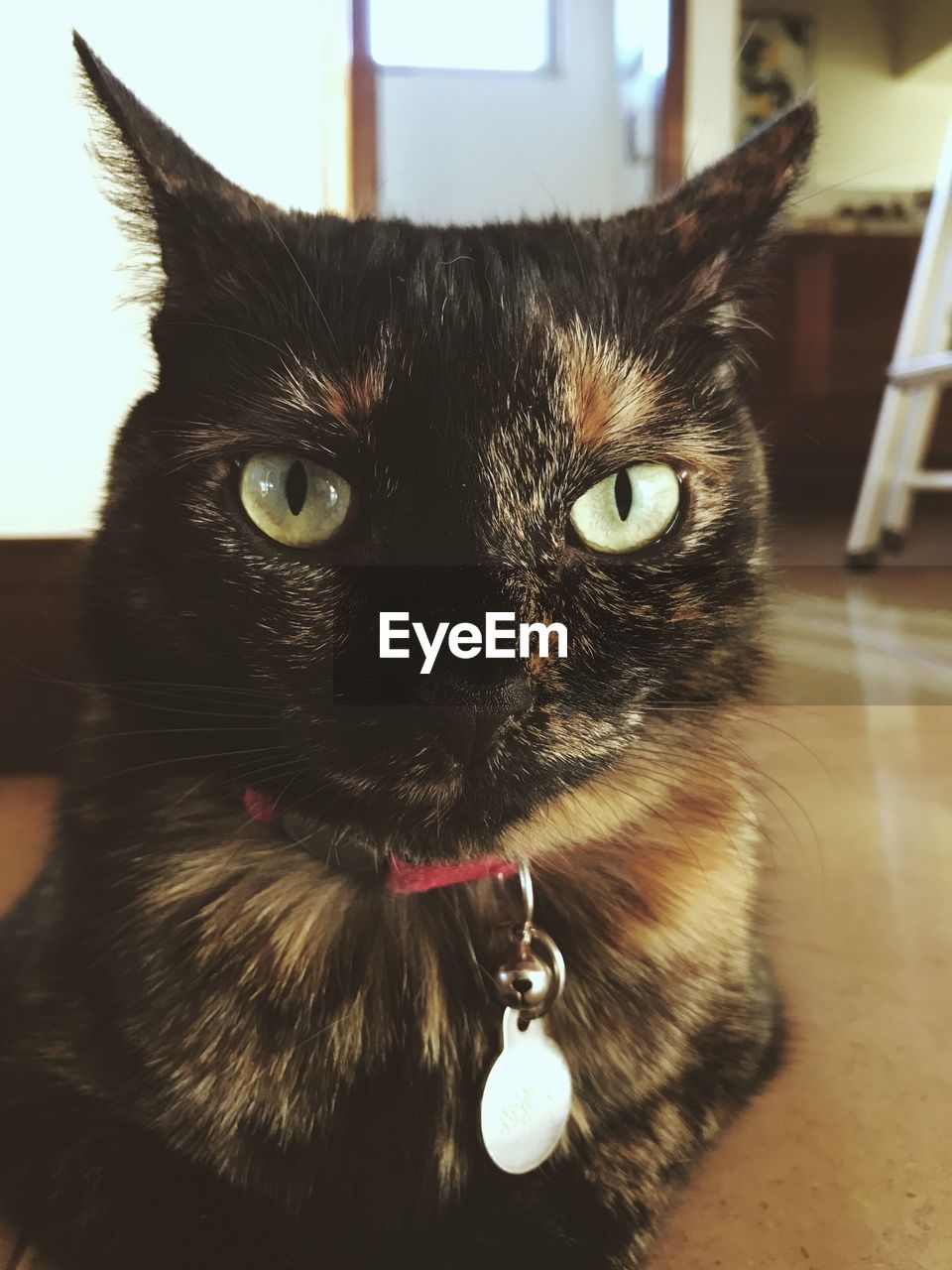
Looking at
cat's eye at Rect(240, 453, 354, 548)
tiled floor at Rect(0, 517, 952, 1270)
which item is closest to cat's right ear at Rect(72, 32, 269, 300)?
cat's eye at Rect(240, 453, 354, 548)

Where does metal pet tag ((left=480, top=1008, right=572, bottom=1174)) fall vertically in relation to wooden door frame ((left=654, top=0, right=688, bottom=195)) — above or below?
below

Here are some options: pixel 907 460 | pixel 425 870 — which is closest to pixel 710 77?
pixel 907 460

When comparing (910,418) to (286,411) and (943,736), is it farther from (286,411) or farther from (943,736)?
(286,411)

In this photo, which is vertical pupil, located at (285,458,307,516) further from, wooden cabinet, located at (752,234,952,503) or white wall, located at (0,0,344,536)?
wooden cabinet, located at (752,234,952,503)

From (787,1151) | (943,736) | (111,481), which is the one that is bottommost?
(787,1151)

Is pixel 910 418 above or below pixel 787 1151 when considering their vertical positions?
above

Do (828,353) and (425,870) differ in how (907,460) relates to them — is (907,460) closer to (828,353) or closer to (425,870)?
(828,353)

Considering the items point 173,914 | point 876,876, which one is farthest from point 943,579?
point 173,914
